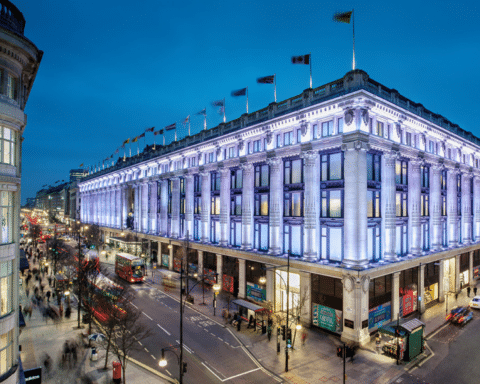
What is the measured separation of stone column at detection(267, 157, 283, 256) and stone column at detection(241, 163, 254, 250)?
4.30 m

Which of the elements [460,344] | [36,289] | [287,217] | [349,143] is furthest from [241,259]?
[36,289]

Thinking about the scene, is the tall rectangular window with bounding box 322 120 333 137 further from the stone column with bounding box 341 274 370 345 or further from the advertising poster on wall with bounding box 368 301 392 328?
the advertising poster on wall with bounding box 368 301 392 328

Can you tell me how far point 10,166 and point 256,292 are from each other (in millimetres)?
32808

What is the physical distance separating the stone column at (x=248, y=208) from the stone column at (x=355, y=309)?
51.8 ft

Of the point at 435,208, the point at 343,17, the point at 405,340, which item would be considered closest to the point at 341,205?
the point at 405,340

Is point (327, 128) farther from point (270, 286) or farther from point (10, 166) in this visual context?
point (10, 166)

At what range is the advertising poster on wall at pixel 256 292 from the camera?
40.6m

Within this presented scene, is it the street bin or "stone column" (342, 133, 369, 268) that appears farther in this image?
"stone column" (342, 133, 369, 268)

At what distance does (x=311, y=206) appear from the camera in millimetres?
34844

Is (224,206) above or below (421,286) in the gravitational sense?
above

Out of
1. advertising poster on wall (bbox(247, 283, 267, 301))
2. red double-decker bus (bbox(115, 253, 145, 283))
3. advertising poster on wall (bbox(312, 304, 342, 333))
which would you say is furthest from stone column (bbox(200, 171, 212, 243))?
advertising poster on wall (bbox(312, 304, 342, 333))

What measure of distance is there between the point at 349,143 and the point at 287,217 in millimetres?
11587

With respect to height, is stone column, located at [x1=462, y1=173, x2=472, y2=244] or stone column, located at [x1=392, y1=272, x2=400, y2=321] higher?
stone column, located at [x1=462, y1=173, x2=472, y2=244]

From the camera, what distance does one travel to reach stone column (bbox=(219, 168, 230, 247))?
48.3 m
